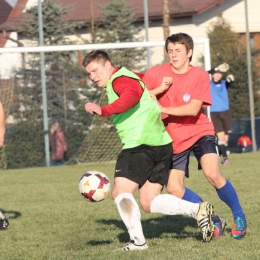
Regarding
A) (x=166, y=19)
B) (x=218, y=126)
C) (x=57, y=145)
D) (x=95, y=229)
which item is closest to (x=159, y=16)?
(x=166, y=19)

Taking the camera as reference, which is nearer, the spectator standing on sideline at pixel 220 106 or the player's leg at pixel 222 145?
the player's leg at pixel 222 145

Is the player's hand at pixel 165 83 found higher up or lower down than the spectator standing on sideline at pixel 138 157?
higher up

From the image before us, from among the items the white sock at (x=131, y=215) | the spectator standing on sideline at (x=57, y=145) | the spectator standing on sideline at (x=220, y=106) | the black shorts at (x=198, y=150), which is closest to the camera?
the white sock at (x=131, y=215)

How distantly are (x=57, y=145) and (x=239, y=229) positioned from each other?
1191 cm

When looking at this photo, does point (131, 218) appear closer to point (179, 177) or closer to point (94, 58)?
point (179, 177)

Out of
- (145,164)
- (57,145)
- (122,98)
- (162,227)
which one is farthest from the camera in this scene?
(57,145)

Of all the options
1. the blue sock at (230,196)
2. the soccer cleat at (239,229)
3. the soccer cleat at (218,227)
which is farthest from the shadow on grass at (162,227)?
the blue sock at (230,196)

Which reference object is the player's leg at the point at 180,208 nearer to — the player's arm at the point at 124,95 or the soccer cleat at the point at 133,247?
the soccer cleat at the point at 133,247

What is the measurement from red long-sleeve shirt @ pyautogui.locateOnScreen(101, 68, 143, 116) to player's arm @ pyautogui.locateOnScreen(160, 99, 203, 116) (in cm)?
36

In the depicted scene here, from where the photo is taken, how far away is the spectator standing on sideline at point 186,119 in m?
6.72

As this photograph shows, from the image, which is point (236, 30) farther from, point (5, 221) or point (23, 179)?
point (5, 221)

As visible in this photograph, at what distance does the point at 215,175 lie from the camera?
675 cm

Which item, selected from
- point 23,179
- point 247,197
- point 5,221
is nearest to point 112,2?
point 23,179

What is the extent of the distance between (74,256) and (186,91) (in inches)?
69.4
